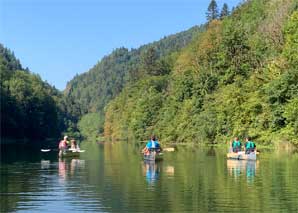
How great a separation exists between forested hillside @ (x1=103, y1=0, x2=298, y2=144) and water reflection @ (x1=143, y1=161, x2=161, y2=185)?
89.6ft

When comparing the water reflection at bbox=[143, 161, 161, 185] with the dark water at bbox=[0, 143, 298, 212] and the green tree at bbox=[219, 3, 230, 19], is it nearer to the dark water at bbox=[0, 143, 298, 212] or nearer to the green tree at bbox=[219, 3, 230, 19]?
the dark water at bbox=[0, 143, 298, 212]

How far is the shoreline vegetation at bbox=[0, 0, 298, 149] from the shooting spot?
72250 mm

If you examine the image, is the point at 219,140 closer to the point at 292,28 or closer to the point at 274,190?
the point at 292,28

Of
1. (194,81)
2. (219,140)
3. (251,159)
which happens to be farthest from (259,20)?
(251,159)

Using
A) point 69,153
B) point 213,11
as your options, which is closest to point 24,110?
point 213,11

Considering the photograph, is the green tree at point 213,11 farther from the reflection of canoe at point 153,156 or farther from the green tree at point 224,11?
the reflection of canoe at point 153,156

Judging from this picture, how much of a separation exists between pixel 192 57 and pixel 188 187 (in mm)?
103544

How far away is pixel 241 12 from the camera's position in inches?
5330

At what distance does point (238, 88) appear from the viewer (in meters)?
86.5

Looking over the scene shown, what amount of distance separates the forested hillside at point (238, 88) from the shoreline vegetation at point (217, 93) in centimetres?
11

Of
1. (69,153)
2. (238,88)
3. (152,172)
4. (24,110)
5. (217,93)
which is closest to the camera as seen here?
(152,172)

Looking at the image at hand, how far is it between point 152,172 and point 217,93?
66337 mm

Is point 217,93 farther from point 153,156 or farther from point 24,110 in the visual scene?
point 24,110

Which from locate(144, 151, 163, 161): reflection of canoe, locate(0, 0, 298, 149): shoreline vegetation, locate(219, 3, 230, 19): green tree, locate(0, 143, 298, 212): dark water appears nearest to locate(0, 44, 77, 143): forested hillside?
locate(0, 0, 298, 149): shoreline vegetation
